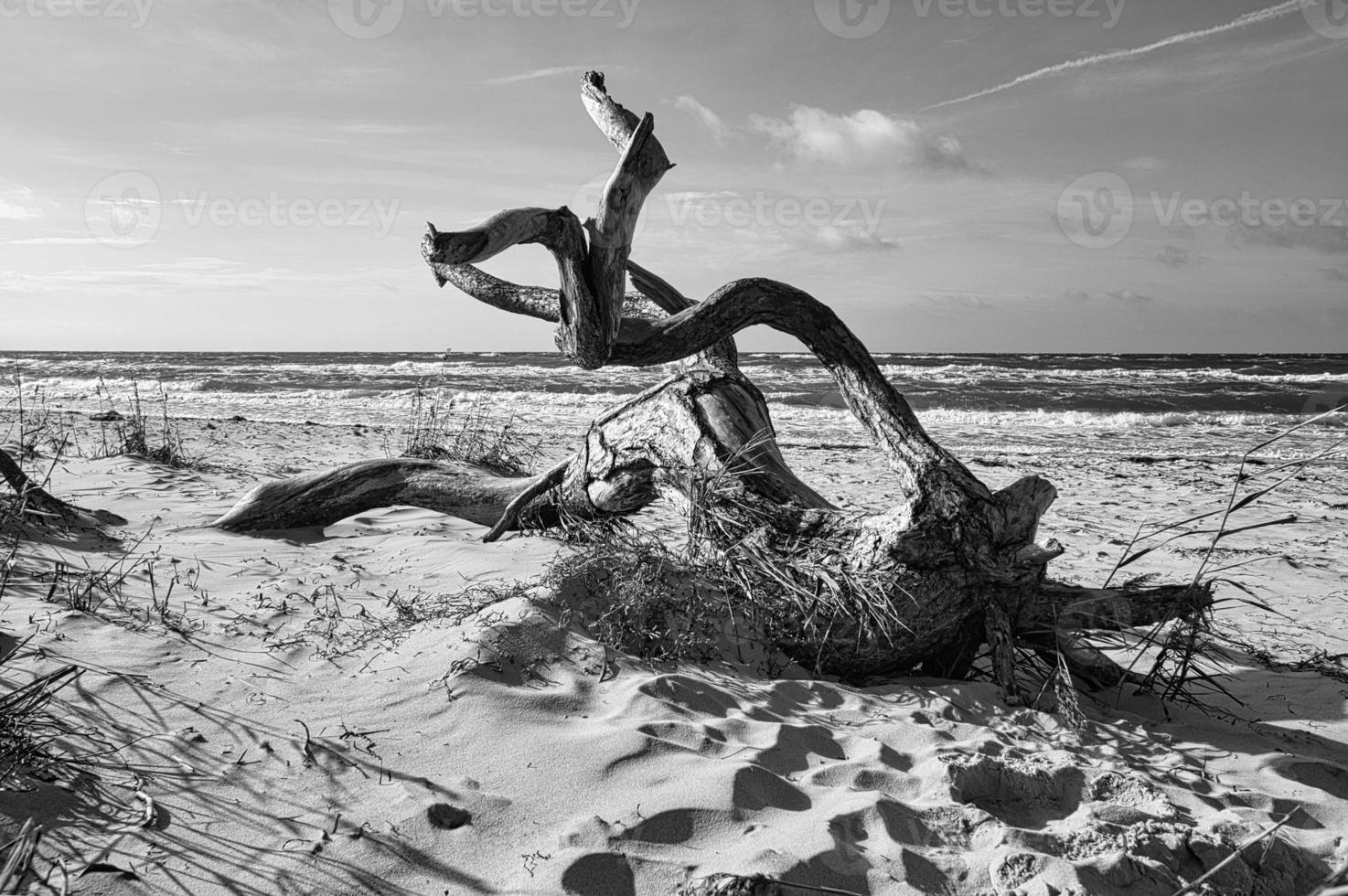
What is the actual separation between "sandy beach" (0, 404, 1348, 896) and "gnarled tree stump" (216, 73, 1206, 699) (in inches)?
11.7

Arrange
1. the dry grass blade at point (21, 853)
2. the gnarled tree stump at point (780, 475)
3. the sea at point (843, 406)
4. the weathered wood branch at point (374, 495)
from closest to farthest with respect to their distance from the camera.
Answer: the dry grass blade at point (21, 853) < the gnarled tree stump at point (780, 475) < the weathered wood branch at point (374, 495) < the sea at point (843, 406)

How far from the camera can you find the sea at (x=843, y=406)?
14.1 metres

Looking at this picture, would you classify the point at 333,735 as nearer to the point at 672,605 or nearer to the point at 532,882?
the point at 532,882

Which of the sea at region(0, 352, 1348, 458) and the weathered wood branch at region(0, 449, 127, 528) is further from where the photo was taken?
the sea at region(0, 352, 1348, 458)

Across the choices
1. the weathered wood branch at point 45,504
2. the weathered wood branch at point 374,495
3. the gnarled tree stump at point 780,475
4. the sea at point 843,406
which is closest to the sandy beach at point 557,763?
the gnarled tree stump at point 780,475

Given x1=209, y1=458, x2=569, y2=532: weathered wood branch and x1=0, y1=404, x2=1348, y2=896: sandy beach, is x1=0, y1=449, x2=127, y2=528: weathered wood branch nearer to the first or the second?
x1=0, y1=404, x2=1348, y2=896: sandy beach

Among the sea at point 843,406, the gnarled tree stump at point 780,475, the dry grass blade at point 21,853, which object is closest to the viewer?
the dry grass blade at point 21,853

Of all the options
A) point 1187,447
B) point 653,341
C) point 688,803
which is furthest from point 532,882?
point 1187,447

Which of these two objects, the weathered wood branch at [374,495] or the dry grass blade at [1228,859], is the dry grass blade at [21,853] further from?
the weathered wood branch at [374,495]

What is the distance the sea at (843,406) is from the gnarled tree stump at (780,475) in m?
5.36

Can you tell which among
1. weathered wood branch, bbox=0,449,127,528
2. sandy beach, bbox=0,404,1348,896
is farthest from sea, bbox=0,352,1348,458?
sandy beach, bbox=0,404,1348,896

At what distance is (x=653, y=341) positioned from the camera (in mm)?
3928

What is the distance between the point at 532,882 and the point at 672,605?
4.86 feet

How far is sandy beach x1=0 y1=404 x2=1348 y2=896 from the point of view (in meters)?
1.99
